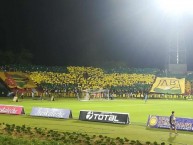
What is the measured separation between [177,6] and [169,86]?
1840 cm

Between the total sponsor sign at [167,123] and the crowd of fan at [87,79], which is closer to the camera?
the total sponsor sign at [167,123]

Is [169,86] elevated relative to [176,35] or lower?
lower

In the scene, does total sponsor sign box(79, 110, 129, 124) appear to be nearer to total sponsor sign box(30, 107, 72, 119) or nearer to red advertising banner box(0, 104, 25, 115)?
total sponsor sign box(30, 107, 72, 119)

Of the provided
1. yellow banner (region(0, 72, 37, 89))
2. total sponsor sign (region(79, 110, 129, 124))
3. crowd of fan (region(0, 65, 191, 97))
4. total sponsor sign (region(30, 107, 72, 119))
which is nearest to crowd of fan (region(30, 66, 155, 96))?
crowd of fan (region(0, 65, 191, 97))

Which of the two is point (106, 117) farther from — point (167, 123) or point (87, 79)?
point (87, 79)

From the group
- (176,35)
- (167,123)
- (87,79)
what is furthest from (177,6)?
(167,123)

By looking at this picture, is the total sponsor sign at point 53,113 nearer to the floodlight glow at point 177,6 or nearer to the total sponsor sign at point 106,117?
the total sponsor sign at point 106,117

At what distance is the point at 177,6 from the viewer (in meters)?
81.6

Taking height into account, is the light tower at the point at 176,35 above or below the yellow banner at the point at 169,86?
above

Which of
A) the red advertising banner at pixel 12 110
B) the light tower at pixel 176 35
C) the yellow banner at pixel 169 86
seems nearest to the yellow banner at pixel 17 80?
the yellow banner at pixel 169 86

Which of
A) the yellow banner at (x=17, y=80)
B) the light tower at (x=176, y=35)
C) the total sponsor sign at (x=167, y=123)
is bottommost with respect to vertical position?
the total sponsor sign at (x=167, y=123)

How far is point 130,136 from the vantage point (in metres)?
24.2

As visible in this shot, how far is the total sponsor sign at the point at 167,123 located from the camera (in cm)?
2720

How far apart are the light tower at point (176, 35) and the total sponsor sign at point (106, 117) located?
180 ft
